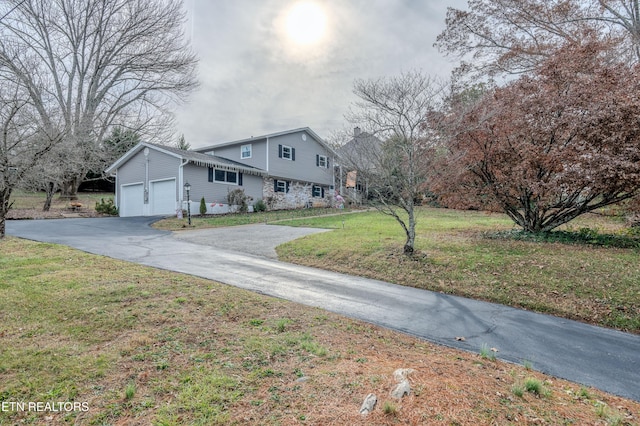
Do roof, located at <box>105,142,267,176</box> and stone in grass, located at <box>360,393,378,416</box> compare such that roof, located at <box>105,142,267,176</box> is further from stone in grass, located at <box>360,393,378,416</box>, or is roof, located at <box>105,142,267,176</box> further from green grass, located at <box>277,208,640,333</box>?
stone in grass, located at <box>360,393,378,416</box>

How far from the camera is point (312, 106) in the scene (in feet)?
59.7

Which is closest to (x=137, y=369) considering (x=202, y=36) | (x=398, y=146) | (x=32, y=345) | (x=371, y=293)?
(x=32, y=345)

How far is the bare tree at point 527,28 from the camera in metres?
13.5

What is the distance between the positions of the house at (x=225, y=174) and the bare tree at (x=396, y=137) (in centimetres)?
1142

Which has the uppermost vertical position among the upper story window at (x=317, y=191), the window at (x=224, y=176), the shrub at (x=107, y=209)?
the window at (x=224, y=176)

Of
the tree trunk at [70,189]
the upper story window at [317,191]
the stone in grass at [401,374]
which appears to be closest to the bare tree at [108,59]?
the tree trunk at [70,189]

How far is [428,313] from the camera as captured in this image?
5.59 metres

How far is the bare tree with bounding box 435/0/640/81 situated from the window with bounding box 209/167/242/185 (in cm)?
1402

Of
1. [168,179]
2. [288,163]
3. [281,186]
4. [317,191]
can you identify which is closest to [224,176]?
[168,179]

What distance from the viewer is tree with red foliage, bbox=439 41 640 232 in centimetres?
805

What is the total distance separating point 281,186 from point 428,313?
20.7 metres

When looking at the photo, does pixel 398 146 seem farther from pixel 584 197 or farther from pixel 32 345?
pixel 32 345

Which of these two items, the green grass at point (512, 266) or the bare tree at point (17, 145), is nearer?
the green grass at point (512, 266)

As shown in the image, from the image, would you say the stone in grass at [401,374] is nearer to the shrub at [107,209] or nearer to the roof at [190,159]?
the roof at [190,159]
